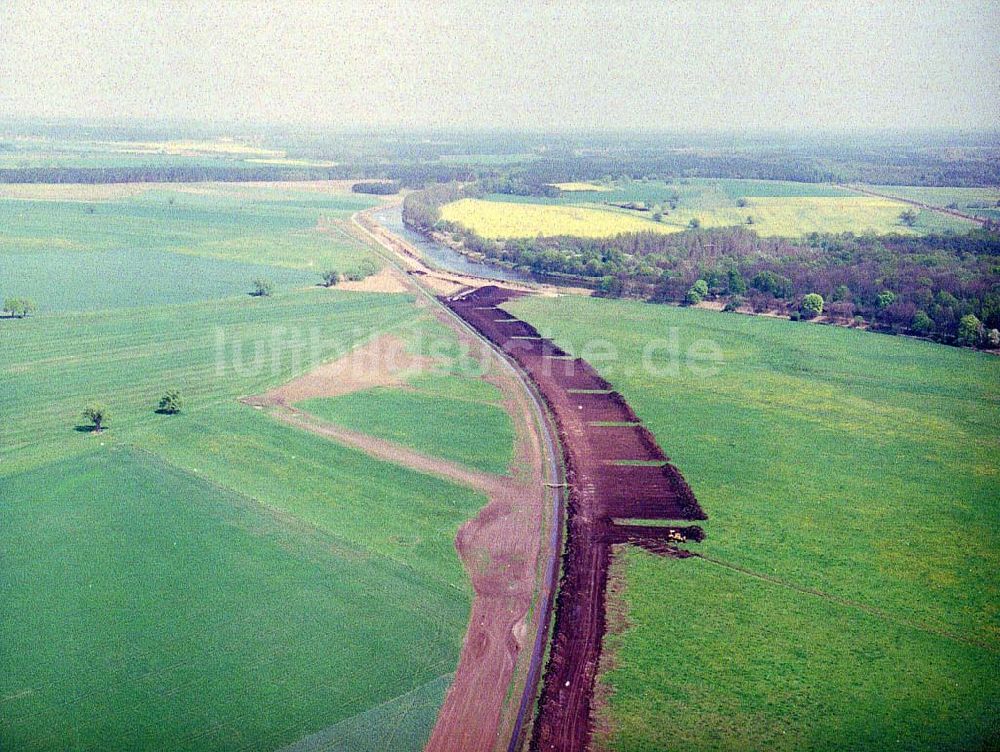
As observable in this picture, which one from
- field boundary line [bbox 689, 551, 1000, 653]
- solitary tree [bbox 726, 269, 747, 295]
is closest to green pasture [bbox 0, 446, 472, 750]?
field boundary line [bbox 689, 551, 1000, 653]

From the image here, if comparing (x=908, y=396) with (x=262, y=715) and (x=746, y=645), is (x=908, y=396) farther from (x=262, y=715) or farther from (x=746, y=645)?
(x=262, y=715)

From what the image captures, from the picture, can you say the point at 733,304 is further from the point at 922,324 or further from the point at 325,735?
the point at 325,735

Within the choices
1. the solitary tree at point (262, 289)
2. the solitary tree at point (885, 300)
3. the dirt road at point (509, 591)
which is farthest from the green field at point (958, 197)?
the solitary tree at point (262, 289)

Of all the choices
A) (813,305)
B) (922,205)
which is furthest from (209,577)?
(922,205)

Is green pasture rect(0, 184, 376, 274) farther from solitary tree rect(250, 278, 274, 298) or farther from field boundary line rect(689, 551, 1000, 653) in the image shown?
field boundary line rect(689, 551, 1000, 653)

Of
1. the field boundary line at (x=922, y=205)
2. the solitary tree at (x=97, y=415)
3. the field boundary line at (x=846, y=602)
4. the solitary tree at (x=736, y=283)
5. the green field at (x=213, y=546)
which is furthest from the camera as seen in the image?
the field boundary line at (x=922, y=205)

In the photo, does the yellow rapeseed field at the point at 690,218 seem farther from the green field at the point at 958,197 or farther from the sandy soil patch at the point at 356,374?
the sandy soil patch at the point at 356,374

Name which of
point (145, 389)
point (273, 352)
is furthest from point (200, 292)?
point (145, 389)
